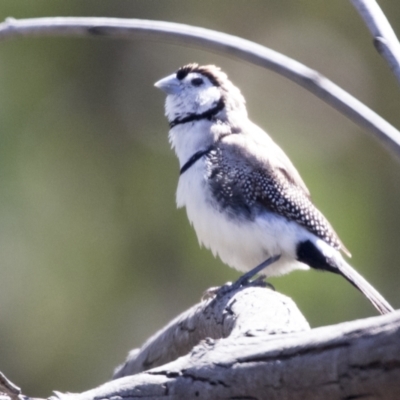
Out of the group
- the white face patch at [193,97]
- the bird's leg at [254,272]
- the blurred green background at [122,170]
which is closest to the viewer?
the bird's leg at [254,272]

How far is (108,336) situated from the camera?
868 centimetres

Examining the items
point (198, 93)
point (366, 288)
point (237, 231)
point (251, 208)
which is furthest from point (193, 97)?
point (366, 288)

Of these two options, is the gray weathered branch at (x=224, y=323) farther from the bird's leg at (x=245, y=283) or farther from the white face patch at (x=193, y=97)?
the white face patch at (x=193, y=97)

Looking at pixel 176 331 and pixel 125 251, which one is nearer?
pixel 176 331

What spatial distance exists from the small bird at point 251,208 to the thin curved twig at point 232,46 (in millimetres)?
2115

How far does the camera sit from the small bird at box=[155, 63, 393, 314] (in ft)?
14.6

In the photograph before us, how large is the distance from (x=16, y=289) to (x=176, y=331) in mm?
4620

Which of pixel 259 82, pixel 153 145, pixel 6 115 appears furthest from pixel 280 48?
pixel 6 115

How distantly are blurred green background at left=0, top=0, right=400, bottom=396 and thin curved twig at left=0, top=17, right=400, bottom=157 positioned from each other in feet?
19.1

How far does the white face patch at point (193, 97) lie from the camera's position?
5.06 meters

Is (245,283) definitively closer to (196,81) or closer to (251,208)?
(251,208)

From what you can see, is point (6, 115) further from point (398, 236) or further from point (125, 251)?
point (398, 236)

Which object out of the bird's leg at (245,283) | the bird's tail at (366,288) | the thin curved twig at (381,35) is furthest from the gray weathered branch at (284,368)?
the bird's tail at (366,288)

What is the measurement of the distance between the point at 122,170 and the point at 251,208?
4.21 metres
